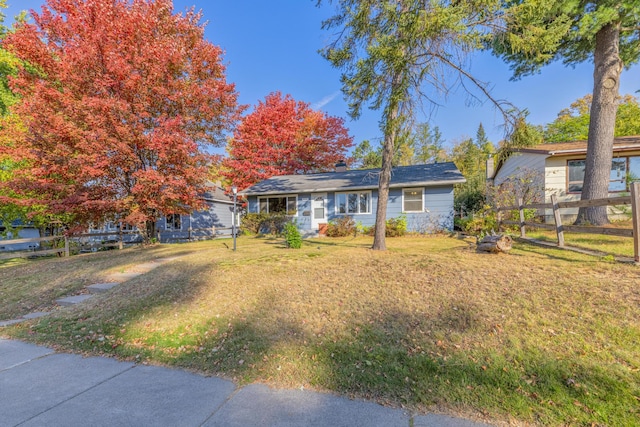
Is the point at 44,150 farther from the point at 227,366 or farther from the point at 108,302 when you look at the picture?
the point at 227,366

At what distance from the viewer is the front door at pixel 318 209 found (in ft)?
49.7

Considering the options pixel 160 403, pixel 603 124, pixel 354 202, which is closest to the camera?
pixel 160 403

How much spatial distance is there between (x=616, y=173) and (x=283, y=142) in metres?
19.2

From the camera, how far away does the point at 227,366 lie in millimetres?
3133

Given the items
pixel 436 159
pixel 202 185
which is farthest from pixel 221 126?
pixel 436 159

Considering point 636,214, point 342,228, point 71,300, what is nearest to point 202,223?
point 342,228

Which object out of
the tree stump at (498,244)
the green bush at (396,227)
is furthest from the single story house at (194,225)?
the tree stump at (498,244)

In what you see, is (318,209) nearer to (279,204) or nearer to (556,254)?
(279,204)

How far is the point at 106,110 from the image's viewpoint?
9.21m

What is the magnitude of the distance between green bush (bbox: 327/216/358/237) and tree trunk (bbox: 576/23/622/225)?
841 centimetres

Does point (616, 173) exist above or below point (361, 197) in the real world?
above

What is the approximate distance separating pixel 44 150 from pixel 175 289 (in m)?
8.97

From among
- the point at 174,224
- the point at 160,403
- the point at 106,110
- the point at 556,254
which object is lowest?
the point at 160,403

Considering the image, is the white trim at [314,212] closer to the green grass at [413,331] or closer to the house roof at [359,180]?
the house roof at [359,180]
